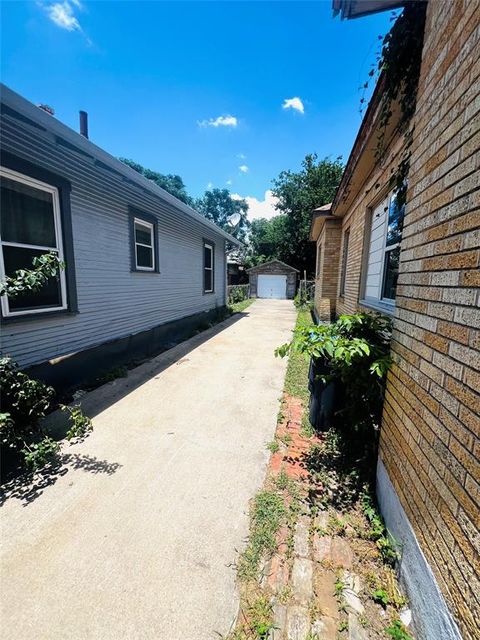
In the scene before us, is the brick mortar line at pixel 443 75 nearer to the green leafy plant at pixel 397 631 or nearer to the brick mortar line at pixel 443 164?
the brick mortar line at pixel 443 164

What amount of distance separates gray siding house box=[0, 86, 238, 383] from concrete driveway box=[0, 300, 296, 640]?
1224mm

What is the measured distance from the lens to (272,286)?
2556 centimetres

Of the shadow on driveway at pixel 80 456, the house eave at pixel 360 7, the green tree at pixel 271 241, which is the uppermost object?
the green tree at pixel 271 241

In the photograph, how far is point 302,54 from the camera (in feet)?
19.7

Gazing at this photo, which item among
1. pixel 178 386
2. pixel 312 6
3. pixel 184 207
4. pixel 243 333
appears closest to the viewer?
pixel 312 6

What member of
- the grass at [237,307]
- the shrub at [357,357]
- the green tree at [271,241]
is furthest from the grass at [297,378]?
the green tree at [271,241]

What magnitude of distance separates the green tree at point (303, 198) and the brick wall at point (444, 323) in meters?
26.9

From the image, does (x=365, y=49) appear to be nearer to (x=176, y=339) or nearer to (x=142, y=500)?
(x=142, y=500)

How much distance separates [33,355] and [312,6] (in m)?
5.89

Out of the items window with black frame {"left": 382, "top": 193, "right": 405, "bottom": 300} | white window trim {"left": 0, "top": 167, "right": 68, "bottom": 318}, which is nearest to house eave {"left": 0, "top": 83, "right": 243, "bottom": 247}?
white window trim {"left": 0, "top": 167, "right": 68, "bottom": 318}

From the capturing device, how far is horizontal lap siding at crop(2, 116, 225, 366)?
3.59 meters

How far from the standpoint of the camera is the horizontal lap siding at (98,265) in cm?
359

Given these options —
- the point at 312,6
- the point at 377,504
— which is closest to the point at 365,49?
the point at 312,6

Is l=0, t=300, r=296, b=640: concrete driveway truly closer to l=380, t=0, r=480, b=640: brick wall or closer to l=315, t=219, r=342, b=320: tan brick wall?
l=380, t=0, r=480, b=640: brick wall
